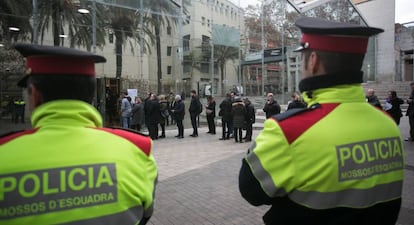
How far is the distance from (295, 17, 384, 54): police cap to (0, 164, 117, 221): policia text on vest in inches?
41.9

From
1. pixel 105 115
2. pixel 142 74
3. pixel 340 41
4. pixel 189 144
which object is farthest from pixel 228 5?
pixel 340 41

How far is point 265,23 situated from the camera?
27297 millimetres

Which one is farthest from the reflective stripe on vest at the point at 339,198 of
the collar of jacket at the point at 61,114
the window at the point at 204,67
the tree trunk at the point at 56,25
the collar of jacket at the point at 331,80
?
the window at the point at 204,67

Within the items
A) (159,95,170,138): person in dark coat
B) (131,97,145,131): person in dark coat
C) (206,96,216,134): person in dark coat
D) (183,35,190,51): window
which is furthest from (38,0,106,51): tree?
(206,96,216,134): person in dark coat

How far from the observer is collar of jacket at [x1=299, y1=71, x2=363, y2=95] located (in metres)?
1.72

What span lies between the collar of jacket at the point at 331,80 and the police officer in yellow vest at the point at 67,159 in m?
0.82

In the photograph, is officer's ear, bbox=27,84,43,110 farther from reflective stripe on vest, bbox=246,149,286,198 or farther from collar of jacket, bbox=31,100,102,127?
reflective stripe on vest, bbox=246,149,286,198

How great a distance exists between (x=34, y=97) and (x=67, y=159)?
32cm

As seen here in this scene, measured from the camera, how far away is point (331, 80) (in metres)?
1.72

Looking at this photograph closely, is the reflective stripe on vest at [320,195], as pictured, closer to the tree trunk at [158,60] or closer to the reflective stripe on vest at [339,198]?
the reflective stripe on vest at [339,198]

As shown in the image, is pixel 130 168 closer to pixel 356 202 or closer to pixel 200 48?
pixel 356 202

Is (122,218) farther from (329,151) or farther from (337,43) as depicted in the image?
(337,43)

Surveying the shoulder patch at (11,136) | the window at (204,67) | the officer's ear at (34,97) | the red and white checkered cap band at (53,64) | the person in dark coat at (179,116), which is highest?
the window at (204,67)

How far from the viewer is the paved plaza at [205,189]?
492 centimetres
